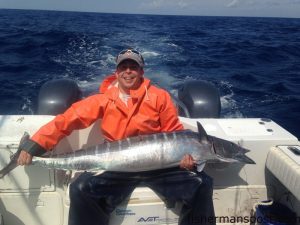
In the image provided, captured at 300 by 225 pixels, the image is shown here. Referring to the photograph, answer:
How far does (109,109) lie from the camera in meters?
3.45

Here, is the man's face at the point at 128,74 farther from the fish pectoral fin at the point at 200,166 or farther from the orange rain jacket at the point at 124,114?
the fish pectoral fin at the point at 200,166

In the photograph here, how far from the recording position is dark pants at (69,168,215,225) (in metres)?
3.06

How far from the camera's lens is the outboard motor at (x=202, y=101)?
498 centimetres

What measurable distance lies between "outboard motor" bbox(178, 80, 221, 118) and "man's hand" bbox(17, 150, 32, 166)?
2.31m

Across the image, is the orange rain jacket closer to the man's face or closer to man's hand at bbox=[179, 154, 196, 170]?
the man's face

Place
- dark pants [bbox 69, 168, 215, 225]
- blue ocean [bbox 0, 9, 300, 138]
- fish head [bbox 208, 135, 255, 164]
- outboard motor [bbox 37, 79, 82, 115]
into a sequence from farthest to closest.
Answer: blue ocean [bbox 0, 9, 300, 138] < outboard motor [bbox 37, 79, 82, 115] < fish head [bbox 208, 135, 255, 164] < dark pants [bbox 69, 168, 215, 225]

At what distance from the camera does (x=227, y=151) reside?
3.23m

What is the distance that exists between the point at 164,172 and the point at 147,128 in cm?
47

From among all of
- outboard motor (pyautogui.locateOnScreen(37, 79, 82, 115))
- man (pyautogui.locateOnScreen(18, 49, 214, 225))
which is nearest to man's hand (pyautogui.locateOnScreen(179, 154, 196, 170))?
man (pyautogui.locateOnScreen(18, 49, 214, 225))

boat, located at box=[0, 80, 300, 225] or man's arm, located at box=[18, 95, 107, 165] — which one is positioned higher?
man's arm, located at box=[18, 95, 107, 165]

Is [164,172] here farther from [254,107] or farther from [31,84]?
[31,84]

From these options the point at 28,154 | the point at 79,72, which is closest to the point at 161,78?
the point at 79,72

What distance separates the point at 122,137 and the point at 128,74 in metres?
0.63

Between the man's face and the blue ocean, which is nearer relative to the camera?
the man's face
